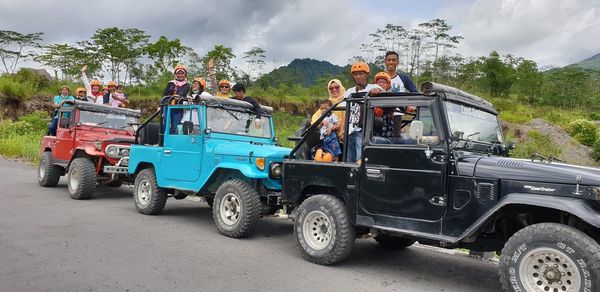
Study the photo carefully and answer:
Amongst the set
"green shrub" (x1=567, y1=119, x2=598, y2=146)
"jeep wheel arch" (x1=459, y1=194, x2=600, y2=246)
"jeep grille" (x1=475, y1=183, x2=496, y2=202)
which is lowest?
"jeep wheel arch" (x1=459, y1=194, x2=600, y2=246)

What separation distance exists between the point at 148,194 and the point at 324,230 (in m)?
3.94

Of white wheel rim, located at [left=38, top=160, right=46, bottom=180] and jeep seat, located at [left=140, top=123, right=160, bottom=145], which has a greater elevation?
jeep seat, located at [left=140, top=123, right=160, bottom=145]

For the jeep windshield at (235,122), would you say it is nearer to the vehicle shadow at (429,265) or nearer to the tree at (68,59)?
the vehicle shadow at (429,265)

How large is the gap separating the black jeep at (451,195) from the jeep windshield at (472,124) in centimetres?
1

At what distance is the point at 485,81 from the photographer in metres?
35.4

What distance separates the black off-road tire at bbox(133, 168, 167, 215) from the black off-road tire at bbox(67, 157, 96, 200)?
1.71 metres

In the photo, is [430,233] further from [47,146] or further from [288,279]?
[47,146]

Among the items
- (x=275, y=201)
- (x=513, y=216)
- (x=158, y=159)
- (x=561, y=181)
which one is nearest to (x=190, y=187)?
(x=158, y=159)

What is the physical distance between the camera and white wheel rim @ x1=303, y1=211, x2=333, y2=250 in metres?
5.67

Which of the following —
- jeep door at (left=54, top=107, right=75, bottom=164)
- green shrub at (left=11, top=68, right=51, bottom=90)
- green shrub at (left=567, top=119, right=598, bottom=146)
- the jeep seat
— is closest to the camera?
the jeep seat

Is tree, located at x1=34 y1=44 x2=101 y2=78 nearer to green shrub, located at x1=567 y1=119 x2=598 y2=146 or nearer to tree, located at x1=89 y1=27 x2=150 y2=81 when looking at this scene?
tree, located at x1=89 y1=27 x2=150 y2=81

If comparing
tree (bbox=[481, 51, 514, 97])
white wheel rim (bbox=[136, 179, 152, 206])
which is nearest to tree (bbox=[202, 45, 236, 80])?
tree (bbox=[481, 51, 514, 97])

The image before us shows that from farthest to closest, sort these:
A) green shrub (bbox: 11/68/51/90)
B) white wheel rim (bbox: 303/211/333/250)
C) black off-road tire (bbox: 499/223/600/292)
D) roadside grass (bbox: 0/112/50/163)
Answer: green shrub (bbox: 11/68/51/90) < roadside grass (bbox: 0/112/50/163) < white wheel rim (bbox: 303/211/333/250) < black off-road tire (bbox: 499/223/600/292)

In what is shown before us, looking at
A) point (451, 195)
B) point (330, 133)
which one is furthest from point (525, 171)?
point (330, 133)
